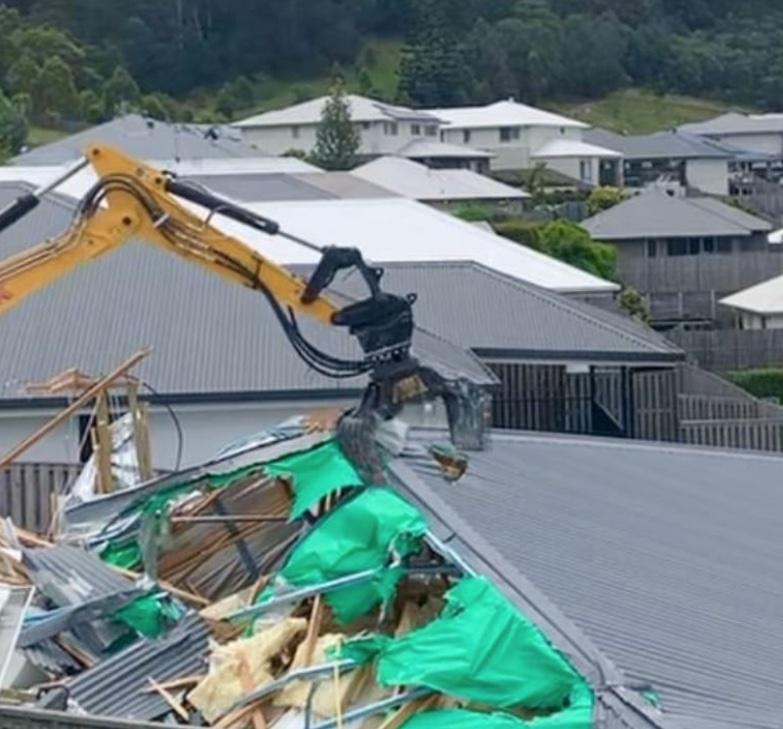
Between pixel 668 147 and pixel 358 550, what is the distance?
7464 centimetres

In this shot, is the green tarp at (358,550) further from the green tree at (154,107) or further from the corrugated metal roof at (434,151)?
the green tree at (154,107)

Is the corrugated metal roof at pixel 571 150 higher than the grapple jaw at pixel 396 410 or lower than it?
lower

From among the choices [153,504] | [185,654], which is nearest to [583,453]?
[153,504]

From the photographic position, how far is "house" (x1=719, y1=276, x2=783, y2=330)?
39812mm

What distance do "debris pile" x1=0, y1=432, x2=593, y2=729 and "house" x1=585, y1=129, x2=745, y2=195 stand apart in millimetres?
68694

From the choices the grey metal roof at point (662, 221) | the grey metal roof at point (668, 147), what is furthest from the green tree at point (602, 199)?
the grey metal roof at point (668, 147)

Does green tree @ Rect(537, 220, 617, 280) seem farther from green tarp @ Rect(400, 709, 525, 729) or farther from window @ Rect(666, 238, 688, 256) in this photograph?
green tarp @ Rect(400, 709, 525, 729)

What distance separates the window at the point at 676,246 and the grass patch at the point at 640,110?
50273 mm

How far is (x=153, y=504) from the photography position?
12.6 m

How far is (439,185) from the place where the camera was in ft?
214

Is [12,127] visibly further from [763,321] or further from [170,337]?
[170,337]

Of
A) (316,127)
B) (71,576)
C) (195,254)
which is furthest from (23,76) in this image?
(71,576)

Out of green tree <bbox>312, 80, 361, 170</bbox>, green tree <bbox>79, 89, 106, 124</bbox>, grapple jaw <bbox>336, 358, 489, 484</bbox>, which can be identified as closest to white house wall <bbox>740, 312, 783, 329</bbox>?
grapple jaw <bbox>336, 358, 489, 484</bbox>

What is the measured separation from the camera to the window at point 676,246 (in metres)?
53.8
